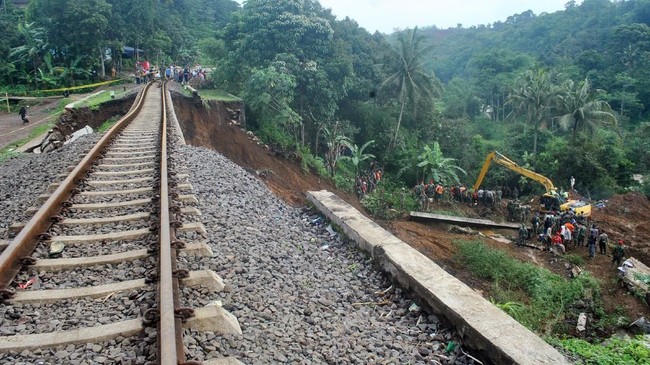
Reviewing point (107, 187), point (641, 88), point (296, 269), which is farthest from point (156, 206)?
point (641, 88)

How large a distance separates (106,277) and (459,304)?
309 cm

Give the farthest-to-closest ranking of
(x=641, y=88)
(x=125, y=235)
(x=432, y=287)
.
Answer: (x=641, y=88) < (x=125, y=235) < (x=432, y=287)

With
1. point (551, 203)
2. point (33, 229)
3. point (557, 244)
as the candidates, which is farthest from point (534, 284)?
point (33, 229)

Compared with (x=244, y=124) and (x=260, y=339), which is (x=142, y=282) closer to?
(x=260, y=339)

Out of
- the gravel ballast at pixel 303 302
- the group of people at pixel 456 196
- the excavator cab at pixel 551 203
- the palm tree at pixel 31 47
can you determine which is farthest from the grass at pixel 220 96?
the gravel ballast at pixel 303 302

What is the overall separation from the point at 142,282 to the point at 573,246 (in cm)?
1843

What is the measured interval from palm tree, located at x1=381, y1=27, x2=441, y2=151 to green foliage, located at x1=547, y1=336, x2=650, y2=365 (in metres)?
26.1

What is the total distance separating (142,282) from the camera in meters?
3.70

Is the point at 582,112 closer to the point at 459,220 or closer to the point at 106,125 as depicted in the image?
the point at 459,220

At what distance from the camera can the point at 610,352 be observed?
15.7 ft

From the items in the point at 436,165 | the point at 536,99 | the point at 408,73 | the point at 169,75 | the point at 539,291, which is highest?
the point at 408,73

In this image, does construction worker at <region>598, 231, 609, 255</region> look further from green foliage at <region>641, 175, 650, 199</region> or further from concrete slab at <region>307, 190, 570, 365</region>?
concrete slab at <region>307, 190, 570, 365</region>

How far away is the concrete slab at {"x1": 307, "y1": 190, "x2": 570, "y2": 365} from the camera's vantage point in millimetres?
3361

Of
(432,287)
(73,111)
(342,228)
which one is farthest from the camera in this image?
(73,111)
